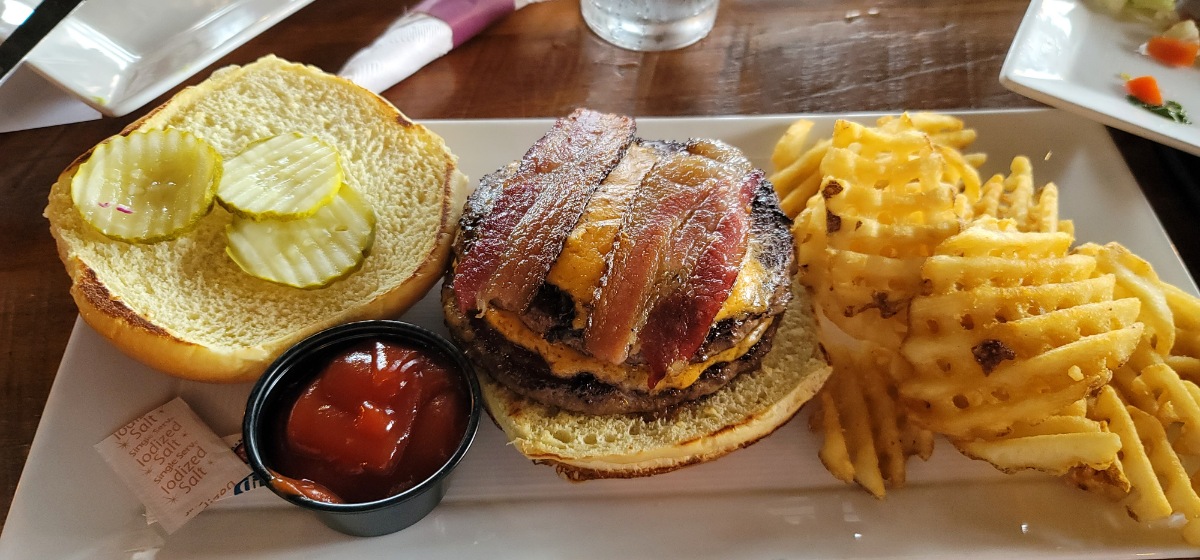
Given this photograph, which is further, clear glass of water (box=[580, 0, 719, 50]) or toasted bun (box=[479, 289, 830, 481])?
clear glass of water (box=[580, 0, 719, 50])

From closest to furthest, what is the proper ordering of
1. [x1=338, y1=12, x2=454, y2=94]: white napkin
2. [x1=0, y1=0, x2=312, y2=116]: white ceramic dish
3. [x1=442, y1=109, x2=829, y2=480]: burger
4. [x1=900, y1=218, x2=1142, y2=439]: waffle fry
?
[x1=900, y1=218, x2=1142, y2=439]: waffle fry
[x1=442, y1=109, x2=829, y2=480]: burger
[x1=0, y1=0, x2=312, y2=116]: white ceramic dish
[x1=338, y1=12, x2=454, y2=94]: white napkin

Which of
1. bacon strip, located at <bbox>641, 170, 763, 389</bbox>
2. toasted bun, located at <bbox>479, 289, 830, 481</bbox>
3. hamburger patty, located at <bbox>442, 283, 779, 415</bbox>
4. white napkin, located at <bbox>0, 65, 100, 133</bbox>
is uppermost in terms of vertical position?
bacon strip, located at <bbox>641, 170, 763, 389</bbox>

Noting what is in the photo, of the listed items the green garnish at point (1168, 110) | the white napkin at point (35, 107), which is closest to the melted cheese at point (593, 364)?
the green garnish at point (1168, 110)

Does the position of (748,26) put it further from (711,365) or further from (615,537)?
(615,537)

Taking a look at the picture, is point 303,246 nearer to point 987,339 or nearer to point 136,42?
point 136,42

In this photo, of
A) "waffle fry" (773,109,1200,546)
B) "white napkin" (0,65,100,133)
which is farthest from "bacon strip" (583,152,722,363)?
"white napkin" (0,65,100,133)

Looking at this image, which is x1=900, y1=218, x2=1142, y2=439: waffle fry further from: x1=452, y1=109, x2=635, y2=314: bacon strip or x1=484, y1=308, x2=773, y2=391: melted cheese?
x1=452, y1=109, x2=635, y2=314: bacon strip

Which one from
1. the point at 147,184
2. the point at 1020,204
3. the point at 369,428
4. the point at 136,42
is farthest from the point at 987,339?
the point at 136,42

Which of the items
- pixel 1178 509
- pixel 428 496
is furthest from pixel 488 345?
pixel 1178 509

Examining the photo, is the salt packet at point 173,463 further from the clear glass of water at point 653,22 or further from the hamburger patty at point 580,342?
the clear glass of water at point 653,22
